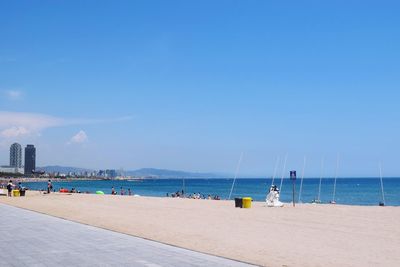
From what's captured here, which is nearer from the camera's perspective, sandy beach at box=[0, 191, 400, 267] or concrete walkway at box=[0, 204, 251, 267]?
concrete walkway at box=[0, 204, 251, 267]

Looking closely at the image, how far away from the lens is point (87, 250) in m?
12.8

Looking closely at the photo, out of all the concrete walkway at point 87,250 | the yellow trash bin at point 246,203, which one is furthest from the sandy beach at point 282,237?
the yellow trash bin at point 246,203

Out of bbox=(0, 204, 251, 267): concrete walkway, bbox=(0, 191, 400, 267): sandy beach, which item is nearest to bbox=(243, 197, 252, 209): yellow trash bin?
bbox=(0, 191, 400, 267): sandy beach

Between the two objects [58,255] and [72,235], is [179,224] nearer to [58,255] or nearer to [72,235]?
[72,235]

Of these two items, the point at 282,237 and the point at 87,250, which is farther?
the point at 282,237

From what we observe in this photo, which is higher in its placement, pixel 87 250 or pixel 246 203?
pixel 87 250

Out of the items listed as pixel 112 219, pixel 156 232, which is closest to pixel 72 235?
pixel 156 232

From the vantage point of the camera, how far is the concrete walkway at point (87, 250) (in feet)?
35.9

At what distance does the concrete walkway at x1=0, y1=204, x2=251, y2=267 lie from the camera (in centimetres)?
1093

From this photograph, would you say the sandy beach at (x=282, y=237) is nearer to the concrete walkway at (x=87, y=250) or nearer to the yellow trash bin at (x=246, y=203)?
the concrete walkway at (x=87, y=250)

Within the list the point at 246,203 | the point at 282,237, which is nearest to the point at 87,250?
the point at 282,237

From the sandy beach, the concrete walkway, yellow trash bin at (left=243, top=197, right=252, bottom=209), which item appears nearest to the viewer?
the concrete walkway

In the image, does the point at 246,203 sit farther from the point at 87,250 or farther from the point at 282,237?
the point at 87,250

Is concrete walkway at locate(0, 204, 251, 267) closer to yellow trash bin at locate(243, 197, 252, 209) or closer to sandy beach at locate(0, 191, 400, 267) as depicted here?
sandy beach at locate(0, 191, 400, 267)
